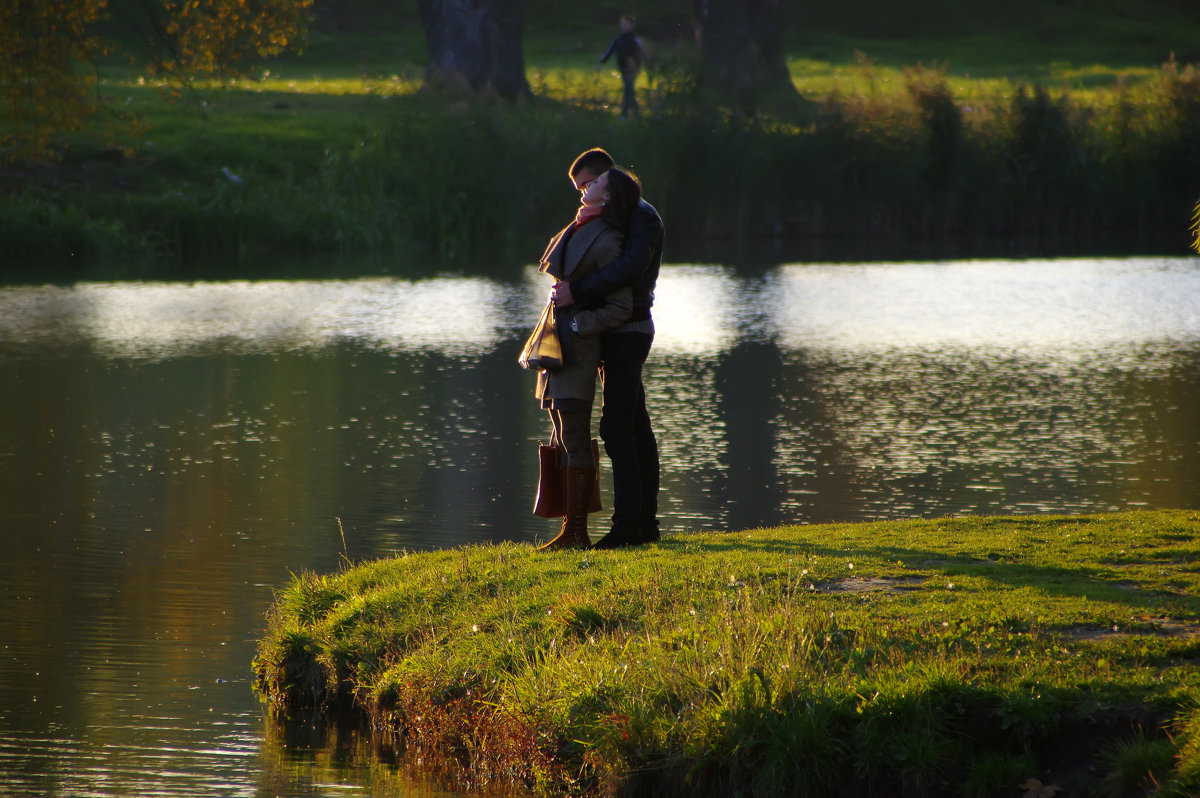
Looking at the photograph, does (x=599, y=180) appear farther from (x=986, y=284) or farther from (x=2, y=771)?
(x=986, y=284)

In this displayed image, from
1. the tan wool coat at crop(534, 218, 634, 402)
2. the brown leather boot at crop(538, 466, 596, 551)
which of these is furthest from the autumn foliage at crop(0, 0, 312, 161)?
the brown leather boot at crop(538, 466, 596, 551)

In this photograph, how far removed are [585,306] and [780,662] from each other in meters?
2.54

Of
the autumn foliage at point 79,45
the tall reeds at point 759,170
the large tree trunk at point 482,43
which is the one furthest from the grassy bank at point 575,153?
the autumn foliage at point 79,45

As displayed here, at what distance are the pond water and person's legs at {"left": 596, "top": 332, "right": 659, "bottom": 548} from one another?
1.93m

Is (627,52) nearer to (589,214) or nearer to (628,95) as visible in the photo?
(628,95)

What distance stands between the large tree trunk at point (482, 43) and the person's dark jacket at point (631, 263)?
102 feet

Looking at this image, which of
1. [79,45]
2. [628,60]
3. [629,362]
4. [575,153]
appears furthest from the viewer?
[628,60]

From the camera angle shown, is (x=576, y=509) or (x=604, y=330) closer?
(x=604, y=330)

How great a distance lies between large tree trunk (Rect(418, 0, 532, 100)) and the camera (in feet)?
127

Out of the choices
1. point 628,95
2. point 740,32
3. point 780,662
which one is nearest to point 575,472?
point 780,662

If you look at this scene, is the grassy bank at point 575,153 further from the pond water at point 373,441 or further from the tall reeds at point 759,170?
the pond water at point 373,441

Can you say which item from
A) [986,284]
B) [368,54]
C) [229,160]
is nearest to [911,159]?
[986,284]

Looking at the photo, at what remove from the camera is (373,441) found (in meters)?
14.1

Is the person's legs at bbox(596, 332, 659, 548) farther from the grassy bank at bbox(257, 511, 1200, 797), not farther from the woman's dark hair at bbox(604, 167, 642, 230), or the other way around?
the woman's dark hair at bbox(604, 167, 642, 230)
